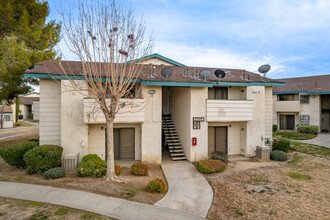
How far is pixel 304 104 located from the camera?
25.3 meters

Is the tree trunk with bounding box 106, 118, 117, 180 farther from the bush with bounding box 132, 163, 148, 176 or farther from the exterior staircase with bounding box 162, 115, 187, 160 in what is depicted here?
the exterior staircase with bounding box 162, 115, 187, 160

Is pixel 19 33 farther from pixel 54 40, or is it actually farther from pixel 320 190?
pixel 320 190

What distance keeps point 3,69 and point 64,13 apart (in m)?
10.5

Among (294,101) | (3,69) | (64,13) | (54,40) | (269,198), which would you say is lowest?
(269,198)

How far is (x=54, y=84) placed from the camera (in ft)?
37.5

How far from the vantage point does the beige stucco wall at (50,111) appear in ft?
37.2

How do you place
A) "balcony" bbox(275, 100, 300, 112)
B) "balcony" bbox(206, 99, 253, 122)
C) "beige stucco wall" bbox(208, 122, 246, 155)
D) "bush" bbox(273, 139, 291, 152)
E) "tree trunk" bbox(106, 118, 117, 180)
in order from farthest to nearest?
"balcony" bbox(275, 100, 300, 112)
"bush" bbox(273, 139, 291, 152)
"beige stucco wall" bbox(208, 122, 246, 155)
"balcony" bbox(206, 99, 253, 122)
"tree trunk" bbox(106, 118, 117, 180)

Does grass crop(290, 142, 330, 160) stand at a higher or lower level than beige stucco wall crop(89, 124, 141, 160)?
lower

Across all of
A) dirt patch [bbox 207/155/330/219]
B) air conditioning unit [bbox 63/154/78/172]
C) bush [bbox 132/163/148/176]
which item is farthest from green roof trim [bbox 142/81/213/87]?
air conditioning unit [bbox 63/154/78/172]

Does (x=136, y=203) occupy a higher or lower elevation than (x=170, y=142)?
lower

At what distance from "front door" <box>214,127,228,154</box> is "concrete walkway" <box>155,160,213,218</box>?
140 inches

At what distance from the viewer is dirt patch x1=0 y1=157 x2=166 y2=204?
23.9 feet

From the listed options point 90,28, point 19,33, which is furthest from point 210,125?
point 19,33

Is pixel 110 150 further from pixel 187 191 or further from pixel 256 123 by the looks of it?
pixel 256 123
